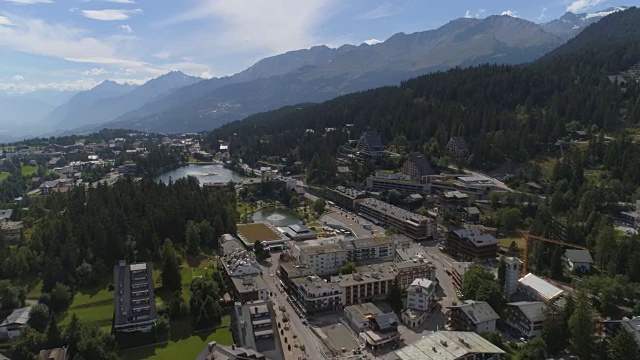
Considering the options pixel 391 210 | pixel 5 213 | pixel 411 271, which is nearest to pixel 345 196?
pixel 391 210

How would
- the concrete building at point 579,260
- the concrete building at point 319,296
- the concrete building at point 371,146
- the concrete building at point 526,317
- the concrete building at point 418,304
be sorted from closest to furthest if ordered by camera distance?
the concrete building at point 526,317
the concrete building at point 418,304
the concrete building at point 319,296
the concrete building at point 579,260
the concrete building at point 371,146

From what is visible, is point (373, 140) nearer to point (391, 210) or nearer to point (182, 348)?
point (391, 210)

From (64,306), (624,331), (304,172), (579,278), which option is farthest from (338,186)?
(624,331)

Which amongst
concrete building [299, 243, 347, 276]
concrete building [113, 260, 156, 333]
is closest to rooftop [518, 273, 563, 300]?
concrete building [299, 243, 347, 276]

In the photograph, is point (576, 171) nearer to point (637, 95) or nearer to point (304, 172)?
point (637, 95)

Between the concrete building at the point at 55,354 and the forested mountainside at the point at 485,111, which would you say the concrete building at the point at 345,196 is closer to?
the forested mountainside at the point at 485,111

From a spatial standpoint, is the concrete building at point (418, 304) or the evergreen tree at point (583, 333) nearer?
the evergreen tree at point (583, 333)

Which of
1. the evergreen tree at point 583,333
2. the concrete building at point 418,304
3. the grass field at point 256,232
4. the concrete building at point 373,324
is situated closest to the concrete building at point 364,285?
the concrete building at point 373,324

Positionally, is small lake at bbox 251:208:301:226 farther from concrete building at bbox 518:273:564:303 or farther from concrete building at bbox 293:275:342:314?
concrete building at bbox 518:273:564:303
